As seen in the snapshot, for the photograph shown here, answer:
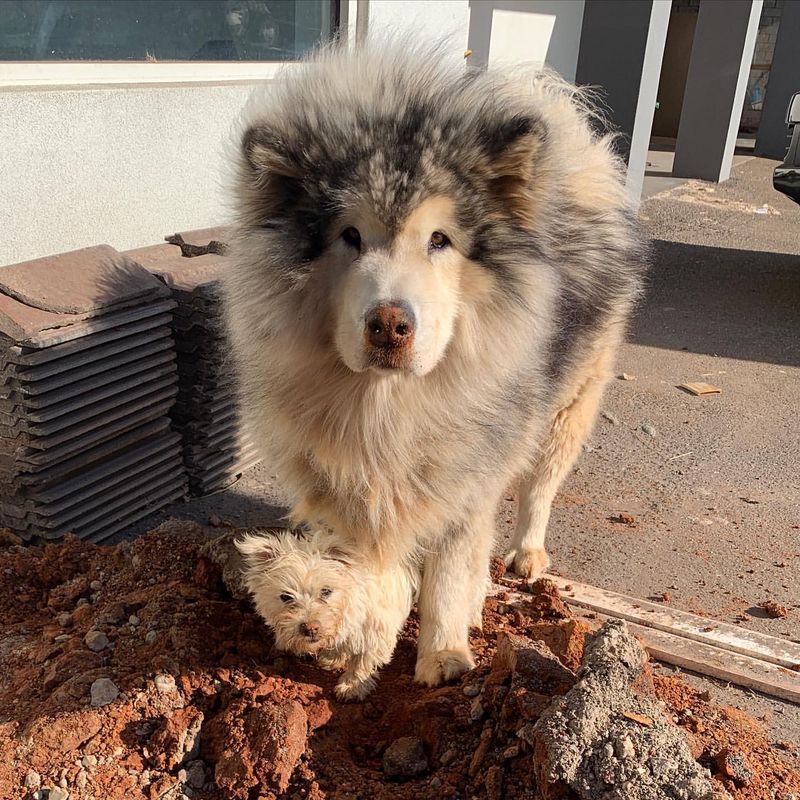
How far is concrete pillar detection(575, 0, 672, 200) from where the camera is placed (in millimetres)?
11039

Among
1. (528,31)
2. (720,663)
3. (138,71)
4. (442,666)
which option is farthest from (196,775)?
(528,31)

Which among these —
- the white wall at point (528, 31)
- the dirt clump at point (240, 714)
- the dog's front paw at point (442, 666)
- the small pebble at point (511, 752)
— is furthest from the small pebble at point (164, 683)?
the white wall at point (528, 31)

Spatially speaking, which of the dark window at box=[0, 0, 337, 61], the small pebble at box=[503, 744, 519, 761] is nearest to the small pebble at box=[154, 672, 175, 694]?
the small pebble at box=[503, 744, 519, 761]

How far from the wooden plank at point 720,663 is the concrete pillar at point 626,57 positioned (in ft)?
29.0

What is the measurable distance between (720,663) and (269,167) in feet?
7.87

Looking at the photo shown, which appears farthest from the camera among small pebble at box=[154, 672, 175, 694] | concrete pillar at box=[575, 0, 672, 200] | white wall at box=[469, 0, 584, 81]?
concrete pillar at box=[575, 0, 672, 200]

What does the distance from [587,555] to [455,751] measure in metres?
1.70

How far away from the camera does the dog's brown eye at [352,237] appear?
2.34 meters

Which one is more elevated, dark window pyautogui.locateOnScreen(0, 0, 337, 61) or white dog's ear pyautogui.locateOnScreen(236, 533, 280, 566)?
dark window pyautogui.locateOnScreen(0, 0, 337, 61)

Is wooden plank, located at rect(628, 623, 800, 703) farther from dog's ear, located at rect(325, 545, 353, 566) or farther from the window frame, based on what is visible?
the window frame

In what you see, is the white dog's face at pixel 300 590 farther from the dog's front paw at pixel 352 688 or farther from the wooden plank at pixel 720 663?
the wooden plank at pixel 720 663

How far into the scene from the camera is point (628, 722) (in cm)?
214

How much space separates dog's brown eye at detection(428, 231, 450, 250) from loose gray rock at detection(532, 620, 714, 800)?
1.31 m

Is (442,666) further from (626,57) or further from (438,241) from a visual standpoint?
(626,57)
